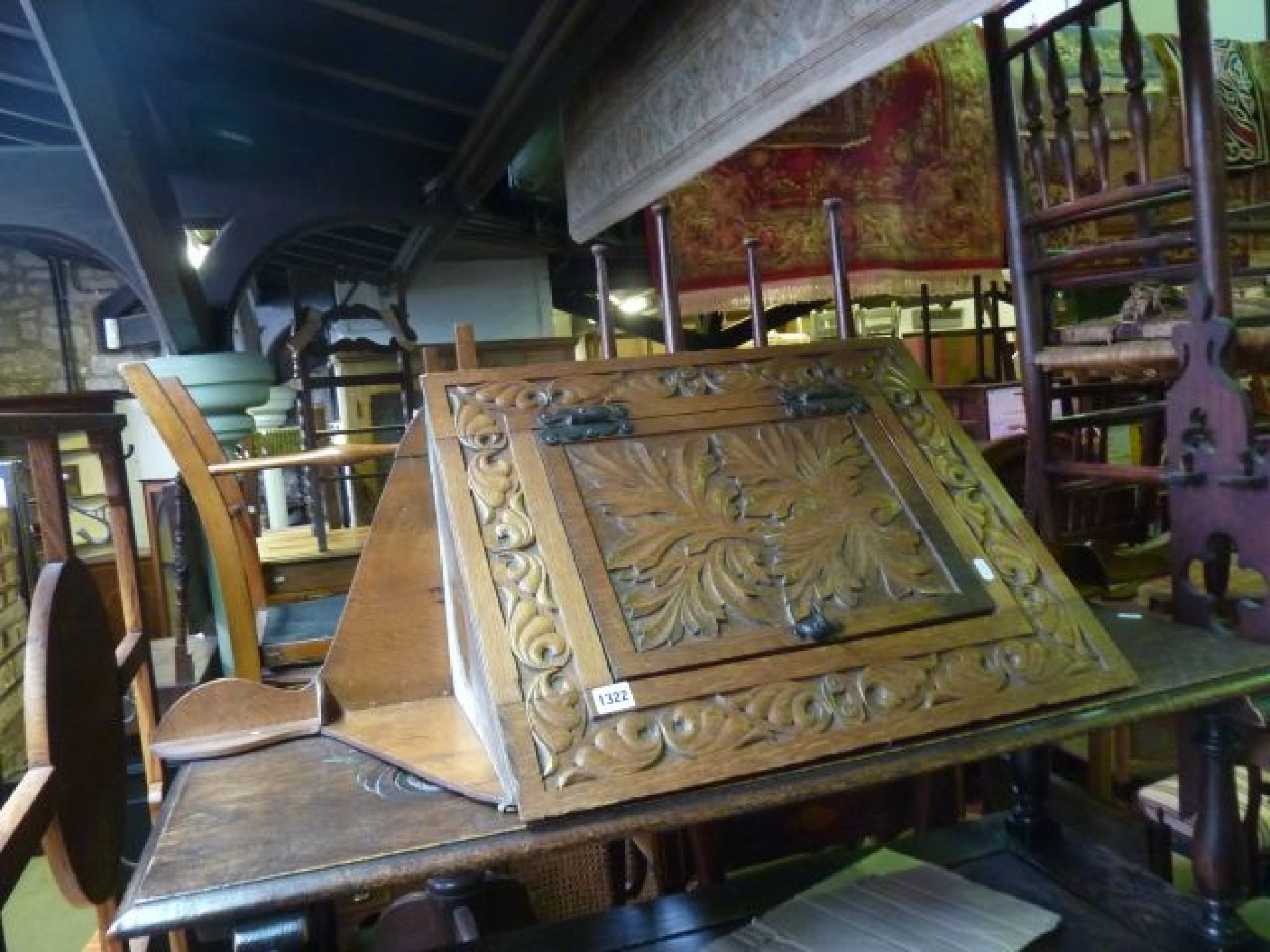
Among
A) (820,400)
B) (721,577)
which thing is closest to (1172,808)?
(820,400)

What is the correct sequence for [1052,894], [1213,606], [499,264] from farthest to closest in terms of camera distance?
[499,264] → [1052,894] → [1213,606]

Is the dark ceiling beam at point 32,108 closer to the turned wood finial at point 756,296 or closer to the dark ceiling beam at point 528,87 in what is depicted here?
the dark ceiling beam at point 528,87

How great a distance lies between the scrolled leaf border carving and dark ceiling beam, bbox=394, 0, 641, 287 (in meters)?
0.92

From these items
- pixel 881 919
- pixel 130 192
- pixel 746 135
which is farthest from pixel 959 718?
pixel 130 192

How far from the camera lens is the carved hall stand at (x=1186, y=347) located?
4.13ft

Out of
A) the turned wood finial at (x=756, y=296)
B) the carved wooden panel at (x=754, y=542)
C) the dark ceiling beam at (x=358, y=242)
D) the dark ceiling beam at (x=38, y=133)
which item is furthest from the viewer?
the dark ceiling beam at (x=358, y=242)

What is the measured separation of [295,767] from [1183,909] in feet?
4.34

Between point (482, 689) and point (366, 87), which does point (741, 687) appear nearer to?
point (482, 689)

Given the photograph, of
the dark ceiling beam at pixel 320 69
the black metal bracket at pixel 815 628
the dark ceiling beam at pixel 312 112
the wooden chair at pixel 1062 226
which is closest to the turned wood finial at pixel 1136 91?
the wooden chair at pixel 1062 226

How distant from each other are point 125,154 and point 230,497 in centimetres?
91

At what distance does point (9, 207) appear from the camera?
2.95 meters

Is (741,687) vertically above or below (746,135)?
below

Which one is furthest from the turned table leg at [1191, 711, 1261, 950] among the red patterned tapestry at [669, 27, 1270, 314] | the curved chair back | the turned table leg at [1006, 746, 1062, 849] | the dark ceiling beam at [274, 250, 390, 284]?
the dark ceiling beam at [274, 250, 390, 284]

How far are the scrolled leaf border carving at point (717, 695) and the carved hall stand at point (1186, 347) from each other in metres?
0.32
